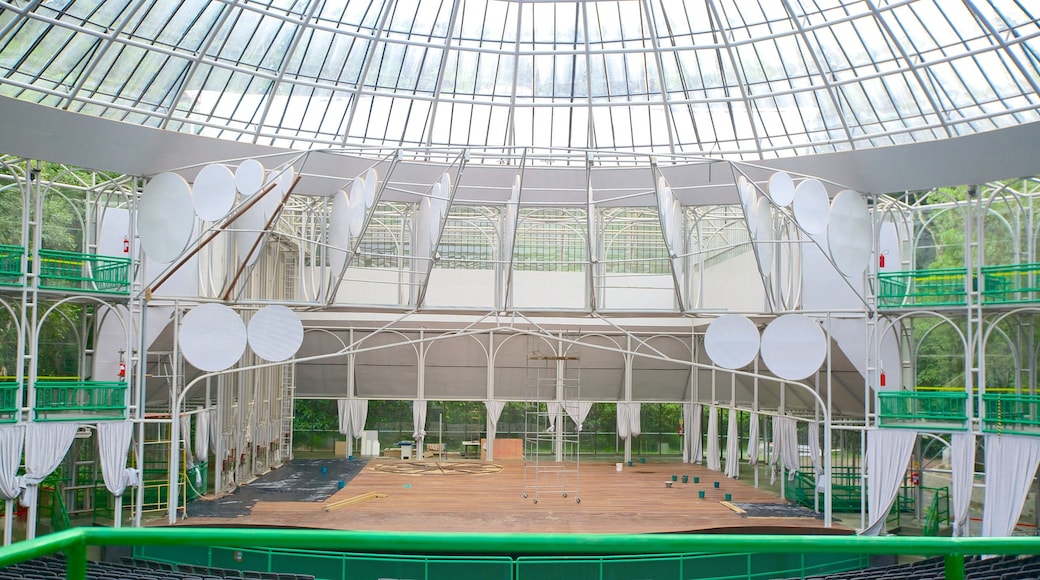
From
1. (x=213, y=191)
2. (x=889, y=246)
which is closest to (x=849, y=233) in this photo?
(x=889, y=246)

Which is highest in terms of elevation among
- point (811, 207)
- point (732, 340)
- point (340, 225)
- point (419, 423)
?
point (811, 207)

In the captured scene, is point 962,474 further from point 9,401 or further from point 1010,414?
point 9,401

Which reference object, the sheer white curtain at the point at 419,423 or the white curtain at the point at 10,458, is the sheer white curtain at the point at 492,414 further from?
the white curtain at the point at 10,458

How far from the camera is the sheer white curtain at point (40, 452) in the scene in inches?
883

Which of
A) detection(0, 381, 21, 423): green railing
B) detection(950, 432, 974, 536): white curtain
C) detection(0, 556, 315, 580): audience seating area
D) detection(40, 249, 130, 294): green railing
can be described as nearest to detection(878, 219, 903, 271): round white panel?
detection(950, 432, 974, 536): white curtain

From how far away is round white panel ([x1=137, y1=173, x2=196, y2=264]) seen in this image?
22281 millimetres

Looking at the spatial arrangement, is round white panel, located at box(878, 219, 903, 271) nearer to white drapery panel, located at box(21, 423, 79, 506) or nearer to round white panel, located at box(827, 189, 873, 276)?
round white panel, located at box(827, 189, 873, 276)

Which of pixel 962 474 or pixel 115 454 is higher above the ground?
pixel 115 454

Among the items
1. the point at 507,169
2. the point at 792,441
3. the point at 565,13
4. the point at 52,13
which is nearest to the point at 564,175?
the point at 507,169

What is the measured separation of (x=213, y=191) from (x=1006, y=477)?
68.9ft

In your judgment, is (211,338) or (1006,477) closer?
(1006,477)

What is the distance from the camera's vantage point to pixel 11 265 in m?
23.4

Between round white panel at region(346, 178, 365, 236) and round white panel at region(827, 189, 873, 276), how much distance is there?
1194cm

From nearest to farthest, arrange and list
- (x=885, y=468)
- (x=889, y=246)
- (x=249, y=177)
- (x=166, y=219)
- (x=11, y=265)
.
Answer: (x=166, y=219), (x=249, y=177), (x=11, y=265), (x=885, y=468), (x=889, y=246)
